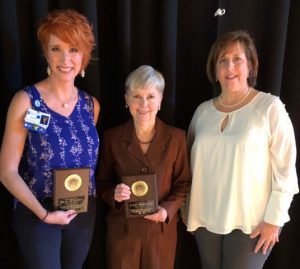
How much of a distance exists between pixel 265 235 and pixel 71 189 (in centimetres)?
82

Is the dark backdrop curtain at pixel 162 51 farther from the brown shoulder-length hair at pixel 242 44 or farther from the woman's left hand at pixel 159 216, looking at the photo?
the woman's left hand at pixel 159 216

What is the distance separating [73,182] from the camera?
1480mm

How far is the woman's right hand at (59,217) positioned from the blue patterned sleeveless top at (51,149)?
0.09 metres

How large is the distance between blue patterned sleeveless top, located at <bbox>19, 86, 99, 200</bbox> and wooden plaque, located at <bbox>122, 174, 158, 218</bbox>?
0.20 metres

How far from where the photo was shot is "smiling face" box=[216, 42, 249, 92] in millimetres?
1643

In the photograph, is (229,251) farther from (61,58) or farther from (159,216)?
(61,58)

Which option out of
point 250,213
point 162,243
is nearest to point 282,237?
point 250,213

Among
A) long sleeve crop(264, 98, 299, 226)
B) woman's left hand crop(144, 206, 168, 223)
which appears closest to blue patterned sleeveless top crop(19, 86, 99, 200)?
woman's left hand crop(144, 206, 168, 223)

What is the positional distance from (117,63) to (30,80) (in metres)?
0.43

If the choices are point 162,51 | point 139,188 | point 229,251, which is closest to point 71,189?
point 139,188

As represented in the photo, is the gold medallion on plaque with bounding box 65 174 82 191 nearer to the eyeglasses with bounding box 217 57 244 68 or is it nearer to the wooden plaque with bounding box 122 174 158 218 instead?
the wooden plaque with bounding box 122 174 158 218

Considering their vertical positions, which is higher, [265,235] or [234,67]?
[234,67]

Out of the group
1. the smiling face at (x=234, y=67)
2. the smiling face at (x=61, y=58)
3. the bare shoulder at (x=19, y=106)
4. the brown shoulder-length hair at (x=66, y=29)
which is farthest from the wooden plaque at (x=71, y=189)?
the smiling face at (x=234, y=67)

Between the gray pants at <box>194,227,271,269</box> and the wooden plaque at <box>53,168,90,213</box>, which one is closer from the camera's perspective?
the wooden plaque at <box>53,168,90,213</box>
